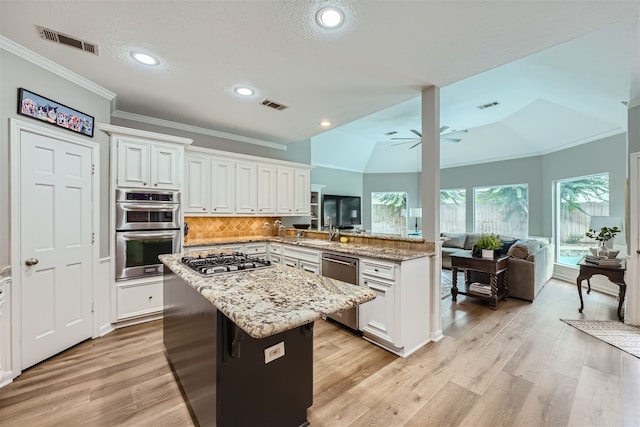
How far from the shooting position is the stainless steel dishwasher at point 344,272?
2.93 metres

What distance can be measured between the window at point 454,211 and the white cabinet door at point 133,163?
793 cm

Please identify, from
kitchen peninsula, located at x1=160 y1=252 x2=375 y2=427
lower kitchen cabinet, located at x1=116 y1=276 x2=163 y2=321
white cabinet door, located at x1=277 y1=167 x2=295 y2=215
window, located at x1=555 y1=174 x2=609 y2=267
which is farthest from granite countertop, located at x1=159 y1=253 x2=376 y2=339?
window, located at x1=555 y1=174 x2=609 y2=267

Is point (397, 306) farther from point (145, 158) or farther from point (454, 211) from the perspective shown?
point (454, 211)

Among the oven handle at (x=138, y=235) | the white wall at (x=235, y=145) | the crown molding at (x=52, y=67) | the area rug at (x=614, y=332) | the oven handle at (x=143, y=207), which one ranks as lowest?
the area rug at (x=614, y=332)

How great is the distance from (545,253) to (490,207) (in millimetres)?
2757

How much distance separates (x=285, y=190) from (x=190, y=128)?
5.99ft

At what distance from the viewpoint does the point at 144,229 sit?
10.7 ft

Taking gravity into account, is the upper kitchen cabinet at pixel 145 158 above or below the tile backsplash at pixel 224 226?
above

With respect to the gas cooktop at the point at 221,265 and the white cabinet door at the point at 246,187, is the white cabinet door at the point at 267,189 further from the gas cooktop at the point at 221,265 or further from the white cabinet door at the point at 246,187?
the gas cooktop at the point at 221,265

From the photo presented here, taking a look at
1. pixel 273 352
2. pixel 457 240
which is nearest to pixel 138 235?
pixel 273 352

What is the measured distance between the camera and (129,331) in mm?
3068

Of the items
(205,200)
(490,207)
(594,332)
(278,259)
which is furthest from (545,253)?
(205,200)

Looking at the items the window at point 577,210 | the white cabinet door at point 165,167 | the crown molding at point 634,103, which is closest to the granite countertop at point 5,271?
the white cabinet door at point 165,167

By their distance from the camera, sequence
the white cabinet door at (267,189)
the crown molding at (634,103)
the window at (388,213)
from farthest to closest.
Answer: the window at (388,213) → the white cabinet door at (267,189) → the crown molding at (634,103)
